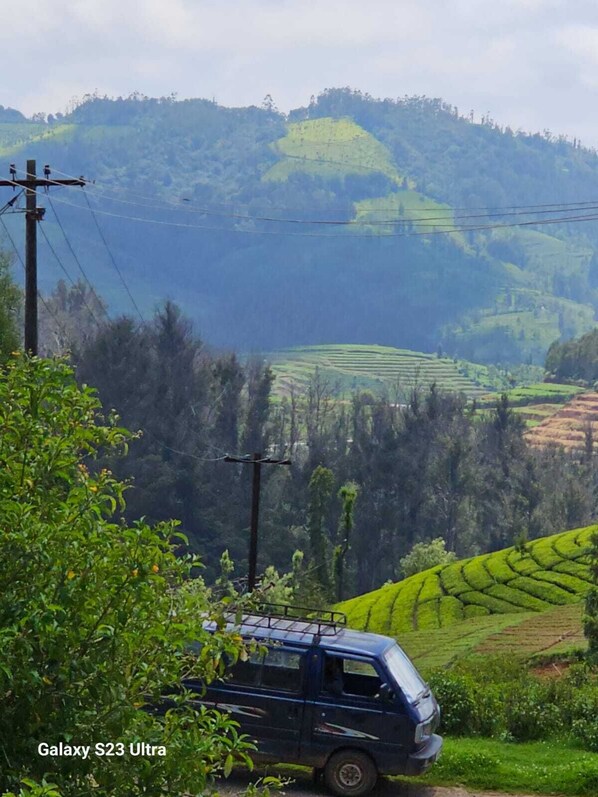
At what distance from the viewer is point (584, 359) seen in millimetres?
169750

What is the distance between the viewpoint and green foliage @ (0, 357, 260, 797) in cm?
497

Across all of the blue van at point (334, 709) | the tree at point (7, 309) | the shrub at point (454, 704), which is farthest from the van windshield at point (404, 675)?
the tree at point (7, 309)

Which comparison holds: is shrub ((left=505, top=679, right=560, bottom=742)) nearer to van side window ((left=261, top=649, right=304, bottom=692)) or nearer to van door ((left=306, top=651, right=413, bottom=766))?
van door ((left=306, top=651, right=413, bottom=766))

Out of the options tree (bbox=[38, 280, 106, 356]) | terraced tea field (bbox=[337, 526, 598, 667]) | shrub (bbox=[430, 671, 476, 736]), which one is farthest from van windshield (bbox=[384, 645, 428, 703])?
tree (bbox=[38, 280, 106, 356])

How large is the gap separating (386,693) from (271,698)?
125 cm

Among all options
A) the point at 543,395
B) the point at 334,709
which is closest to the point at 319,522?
the point at 334,709

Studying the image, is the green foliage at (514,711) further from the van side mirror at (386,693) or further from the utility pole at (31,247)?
the utility pole at (31,247)

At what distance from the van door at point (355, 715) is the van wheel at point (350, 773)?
97 mm

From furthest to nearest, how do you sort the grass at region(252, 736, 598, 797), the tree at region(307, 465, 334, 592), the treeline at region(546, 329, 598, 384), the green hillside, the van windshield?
the treeline at region(546, 329, 598, 384), the tree at region(307, 465, 334, 592), the green hillside, the grass at region(252, 736, 598, 797), the van windshield

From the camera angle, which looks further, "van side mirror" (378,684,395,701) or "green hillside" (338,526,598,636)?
"green hillside" (338,526,598,636)

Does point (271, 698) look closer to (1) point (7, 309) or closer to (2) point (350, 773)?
(2) point (350, 773)

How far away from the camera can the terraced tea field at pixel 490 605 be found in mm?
37875

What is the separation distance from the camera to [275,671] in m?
12.6

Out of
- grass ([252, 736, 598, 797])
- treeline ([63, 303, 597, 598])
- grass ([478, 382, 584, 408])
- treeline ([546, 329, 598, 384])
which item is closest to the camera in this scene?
grass ([252, 736, 598, 797])
